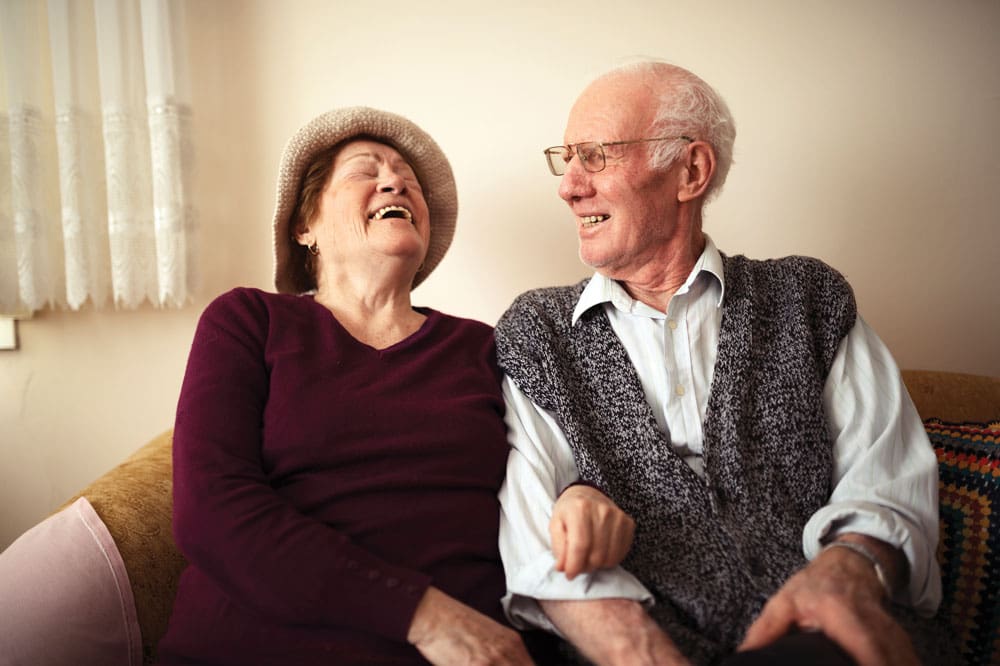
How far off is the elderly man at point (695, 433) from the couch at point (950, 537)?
17 centimetres

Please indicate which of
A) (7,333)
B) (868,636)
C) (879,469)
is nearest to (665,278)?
(879,469)

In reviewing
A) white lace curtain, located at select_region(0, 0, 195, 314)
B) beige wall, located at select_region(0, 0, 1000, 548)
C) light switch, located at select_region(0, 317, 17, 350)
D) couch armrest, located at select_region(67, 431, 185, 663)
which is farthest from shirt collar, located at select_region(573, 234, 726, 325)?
light switch, located at select_region(0, 317, 17, 350)

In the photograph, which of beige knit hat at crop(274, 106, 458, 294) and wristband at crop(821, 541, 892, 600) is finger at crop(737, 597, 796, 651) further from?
beige knit hat at crop(274, 106, 458, 294)

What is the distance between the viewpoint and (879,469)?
1.14 meters

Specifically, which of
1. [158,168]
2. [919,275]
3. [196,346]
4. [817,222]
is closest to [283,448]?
[196,346]

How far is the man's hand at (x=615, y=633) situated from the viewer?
0.98 metres

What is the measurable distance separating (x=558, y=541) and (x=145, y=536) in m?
0.78

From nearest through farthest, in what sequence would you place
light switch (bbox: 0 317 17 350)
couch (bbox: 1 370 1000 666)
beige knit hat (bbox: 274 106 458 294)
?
couch (bbox: 1 370 1000 666) → beige knit hat (bbox: 274 106 458 294) → light switch (bbox: 0 317 17 350)

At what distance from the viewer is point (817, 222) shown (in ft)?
6.26

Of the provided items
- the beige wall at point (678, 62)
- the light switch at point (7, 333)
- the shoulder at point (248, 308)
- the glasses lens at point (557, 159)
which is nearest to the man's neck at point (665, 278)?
the glasses lens at point (557, 159)

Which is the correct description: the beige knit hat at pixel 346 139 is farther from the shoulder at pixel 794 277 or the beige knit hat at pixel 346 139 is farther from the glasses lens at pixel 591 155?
the shoulder at pixel 794 277

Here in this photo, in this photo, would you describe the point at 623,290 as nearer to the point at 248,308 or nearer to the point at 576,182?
the point at 576,182

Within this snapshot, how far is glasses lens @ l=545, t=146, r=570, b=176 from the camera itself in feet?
4.68

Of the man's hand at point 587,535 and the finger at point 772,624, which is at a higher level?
the man's hand at point 587,535
